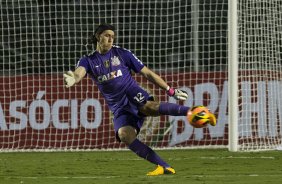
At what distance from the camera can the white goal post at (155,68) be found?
15102 mm

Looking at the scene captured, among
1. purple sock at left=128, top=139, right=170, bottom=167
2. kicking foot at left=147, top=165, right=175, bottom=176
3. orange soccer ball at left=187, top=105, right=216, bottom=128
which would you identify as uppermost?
orange soccer ball at left=187, top=105, right=216, bottom=128

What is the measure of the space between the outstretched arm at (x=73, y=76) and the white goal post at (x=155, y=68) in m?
4.90

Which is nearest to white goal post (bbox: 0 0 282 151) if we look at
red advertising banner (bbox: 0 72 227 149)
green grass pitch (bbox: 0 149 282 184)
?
red advertising banner (bbox: 0 72 227 149)

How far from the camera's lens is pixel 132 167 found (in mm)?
11539

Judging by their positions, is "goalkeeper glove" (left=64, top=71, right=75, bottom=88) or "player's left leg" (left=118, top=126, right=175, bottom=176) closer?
"goalkeeper glove" (left=64, top=71, right=75, bottom=88)

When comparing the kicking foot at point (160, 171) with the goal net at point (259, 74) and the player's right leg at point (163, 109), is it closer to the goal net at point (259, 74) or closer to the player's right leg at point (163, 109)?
the player's right leg at point (163, 109)

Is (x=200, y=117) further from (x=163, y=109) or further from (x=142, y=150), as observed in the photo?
(x=142, y=150)

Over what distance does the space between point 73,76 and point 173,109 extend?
1.17 m

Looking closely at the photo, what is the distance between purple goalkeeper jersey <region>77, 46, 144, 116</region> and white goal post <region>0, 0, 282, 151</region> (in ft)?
14.6

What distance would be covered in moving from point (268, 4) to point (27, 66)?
488cm

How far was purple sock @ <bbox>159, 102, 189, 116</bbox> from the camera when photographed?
9.33 m

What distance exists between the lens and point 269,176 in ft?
31.2

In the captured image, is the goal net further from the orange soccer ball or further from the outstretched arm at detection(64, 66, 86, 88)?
the orange soccer ball

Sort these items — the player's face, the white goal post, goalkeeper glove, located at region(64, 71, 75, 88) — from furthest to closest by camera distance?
the white goal post → the player's face → goalkeeper glove, located at region(64, 71, 75, 88)
